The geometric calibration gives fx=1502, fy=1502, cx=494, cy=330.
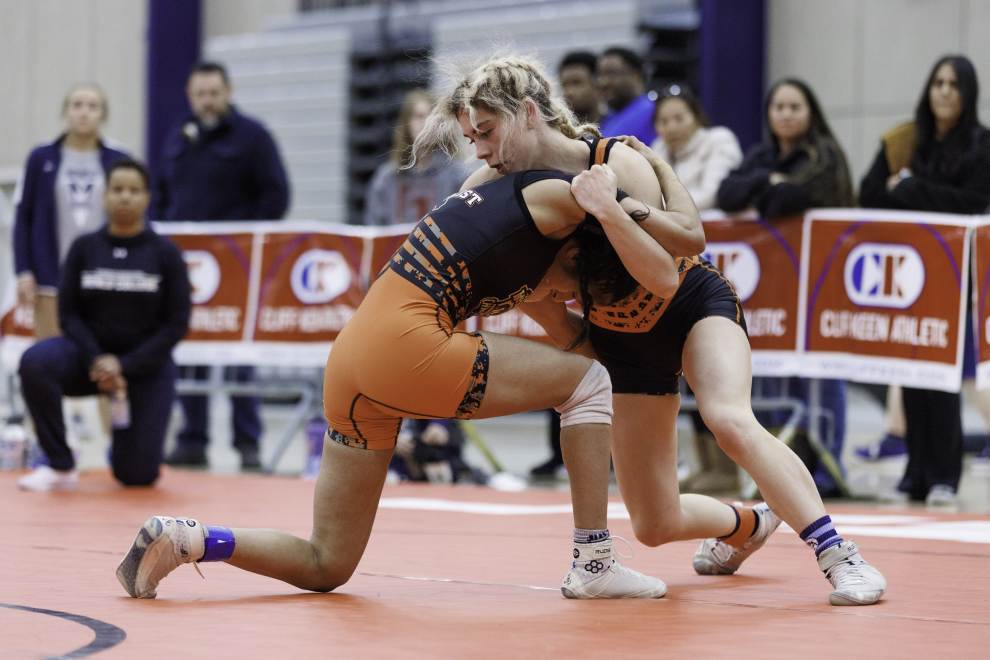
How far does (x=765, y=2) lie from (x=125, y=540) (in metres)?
7.80

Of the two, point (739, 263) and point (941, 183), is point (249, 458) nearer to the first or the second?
point (739, 263)

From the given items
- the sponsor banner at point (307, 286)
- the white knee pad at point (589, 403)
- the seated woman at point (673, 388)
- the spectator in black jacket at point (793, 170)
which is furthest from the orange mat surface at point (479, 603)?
the sponsor banner at point (307, 286)

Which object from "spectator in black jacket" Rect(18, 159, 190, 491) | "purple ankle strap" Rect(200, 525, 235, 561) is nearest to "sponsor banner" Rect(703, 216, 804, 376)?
"spectator in black jacket" Rect(18, 159, 190, 491)

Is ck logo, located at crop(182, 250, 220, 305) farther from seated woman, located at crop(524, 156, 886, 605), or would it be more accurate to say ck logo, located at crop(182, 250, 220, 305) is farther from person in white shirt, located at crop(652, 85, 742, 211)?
seated woman, located at crop(524, 156, 886, 605)

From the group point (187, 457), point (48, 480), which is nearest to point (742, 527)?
point (48, 480)

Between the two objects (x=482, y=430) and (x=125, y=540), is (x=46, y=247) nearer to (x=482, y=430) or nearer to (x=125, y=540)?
(x=125, y=540)

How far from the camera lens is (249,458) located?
29.5 feet

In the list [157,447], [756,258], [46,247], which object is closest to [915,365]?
[756,258]

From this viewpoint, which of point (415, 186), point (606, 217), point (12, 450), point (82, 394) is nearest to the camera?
point (606, 217)

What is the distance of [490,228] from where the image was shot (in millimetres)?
3688

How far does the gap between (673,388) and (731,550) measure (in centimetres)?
57

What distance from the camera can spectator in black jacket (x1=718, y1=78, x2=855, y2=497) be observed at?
285 inches

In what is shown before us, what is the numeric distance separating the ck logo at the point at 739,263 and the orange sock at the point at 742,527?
10.2 ft

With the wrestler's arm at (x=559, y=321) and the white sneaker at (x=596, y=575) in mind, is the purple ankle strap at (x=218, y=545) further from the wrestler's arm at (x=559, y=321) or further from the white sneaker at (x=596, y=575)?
the wrestler's arm at (x=559, y=321)
